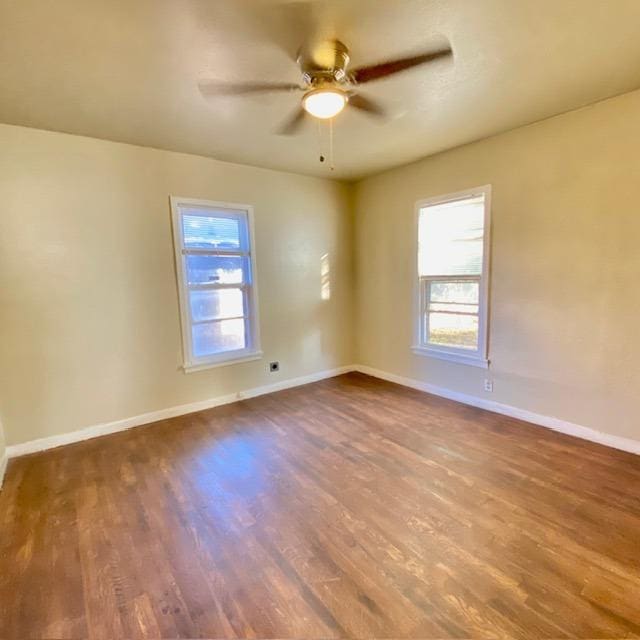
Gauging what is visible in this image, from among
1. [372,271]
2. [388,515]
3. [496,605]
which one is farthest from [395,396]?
[496,605]

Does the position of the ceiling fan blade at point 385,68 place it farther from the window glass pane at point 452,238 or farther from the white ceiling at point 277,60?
the window glass pane at point 452,238

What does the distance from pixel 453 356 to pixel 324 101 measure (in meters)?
2.80

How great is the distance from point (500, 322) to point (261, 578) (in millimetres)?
2850

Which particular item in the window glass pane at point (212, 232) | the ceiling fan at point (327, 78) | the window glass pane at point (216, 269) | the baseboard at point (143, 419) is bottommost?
the baseboard at point (143, 419)

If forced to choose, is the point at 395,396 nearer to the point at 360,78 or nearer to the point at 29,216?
the point at 360,78

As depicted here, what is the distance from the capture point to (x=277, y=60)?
1924mm

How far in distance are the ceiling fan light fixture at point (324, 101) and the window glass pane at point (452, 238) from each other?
6.57ft

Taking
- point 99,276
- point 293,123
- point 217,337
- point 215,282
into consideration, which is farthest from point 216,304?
point 293,123

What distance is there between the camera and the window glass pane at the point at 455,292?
3510 millimetres

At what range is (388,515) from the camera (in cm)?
198

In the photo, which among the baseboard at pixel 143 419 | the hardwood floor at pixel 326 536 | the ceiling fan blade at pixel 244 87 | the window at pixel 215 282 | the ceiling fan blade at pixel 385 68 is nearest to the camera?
the hardwood floor at pixel 326 536

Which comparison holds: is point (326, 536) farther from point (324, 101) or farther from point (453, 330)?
point (453, 330)

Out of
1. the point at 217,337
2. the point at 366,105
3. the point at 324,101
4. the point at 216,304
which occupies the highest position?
the point at 366,105

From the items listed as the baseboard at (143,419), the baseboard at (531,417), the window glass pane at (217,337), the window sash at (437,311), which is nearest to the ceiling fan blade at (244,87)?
the window glass pane at (217,337)
